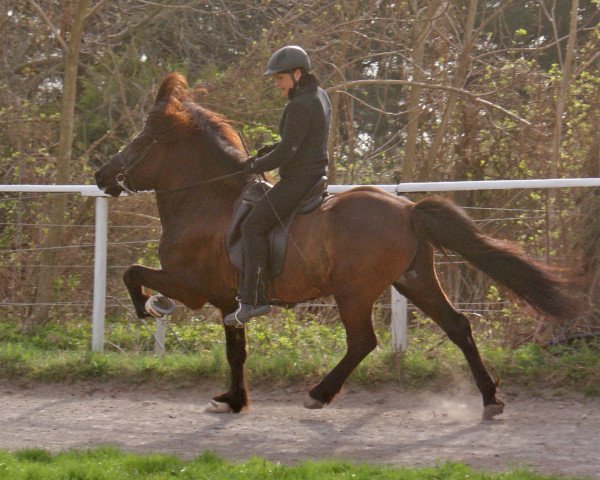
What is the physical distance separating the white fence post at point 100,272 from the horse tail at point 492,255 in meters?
3.60

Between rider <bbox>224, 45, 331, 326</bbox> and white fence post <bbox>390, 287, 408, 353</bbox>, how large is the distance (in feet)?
5.63

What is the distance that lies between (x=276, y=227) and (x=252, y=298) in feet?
1.82

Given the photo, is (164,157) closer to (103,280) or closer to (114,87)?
(103,280)

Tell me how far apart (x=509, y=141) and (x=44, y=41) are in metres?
7.62

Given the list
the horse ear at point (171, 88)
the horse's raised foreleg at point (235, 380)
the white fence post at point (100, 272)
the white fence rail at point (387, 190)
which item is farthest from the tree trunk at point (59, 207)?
the horse's raised foreleg at point (235, 380)

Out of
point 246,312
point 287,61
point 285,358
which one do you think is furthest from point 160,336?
point 287,61

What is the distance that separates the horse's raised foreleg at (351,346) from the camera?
7.69 metres

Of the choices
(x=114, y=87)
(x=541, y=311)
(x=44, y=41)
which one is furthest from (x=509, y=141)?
(x=44, y=41)

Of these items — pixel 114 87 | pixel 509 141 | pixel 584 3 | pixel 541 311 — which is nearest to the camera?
pixel 541 311

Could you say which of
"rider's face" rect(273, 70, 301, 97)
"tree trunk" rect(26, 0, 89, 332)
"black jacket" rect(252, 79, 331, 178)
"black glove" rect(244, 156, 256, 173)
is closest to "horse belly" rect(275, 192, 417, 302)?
"black jacket" rect(252, 79, 331, 178)

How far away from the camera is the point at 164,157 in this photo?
8.43 meters

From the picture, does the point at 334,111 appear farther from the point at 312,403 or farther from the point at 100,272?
the point at 312,403

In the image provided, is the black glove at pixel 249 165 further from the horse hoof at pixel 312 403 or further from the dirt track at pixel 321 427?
the dirt track at pixel 321 427

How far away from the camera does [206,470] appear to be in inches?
233
